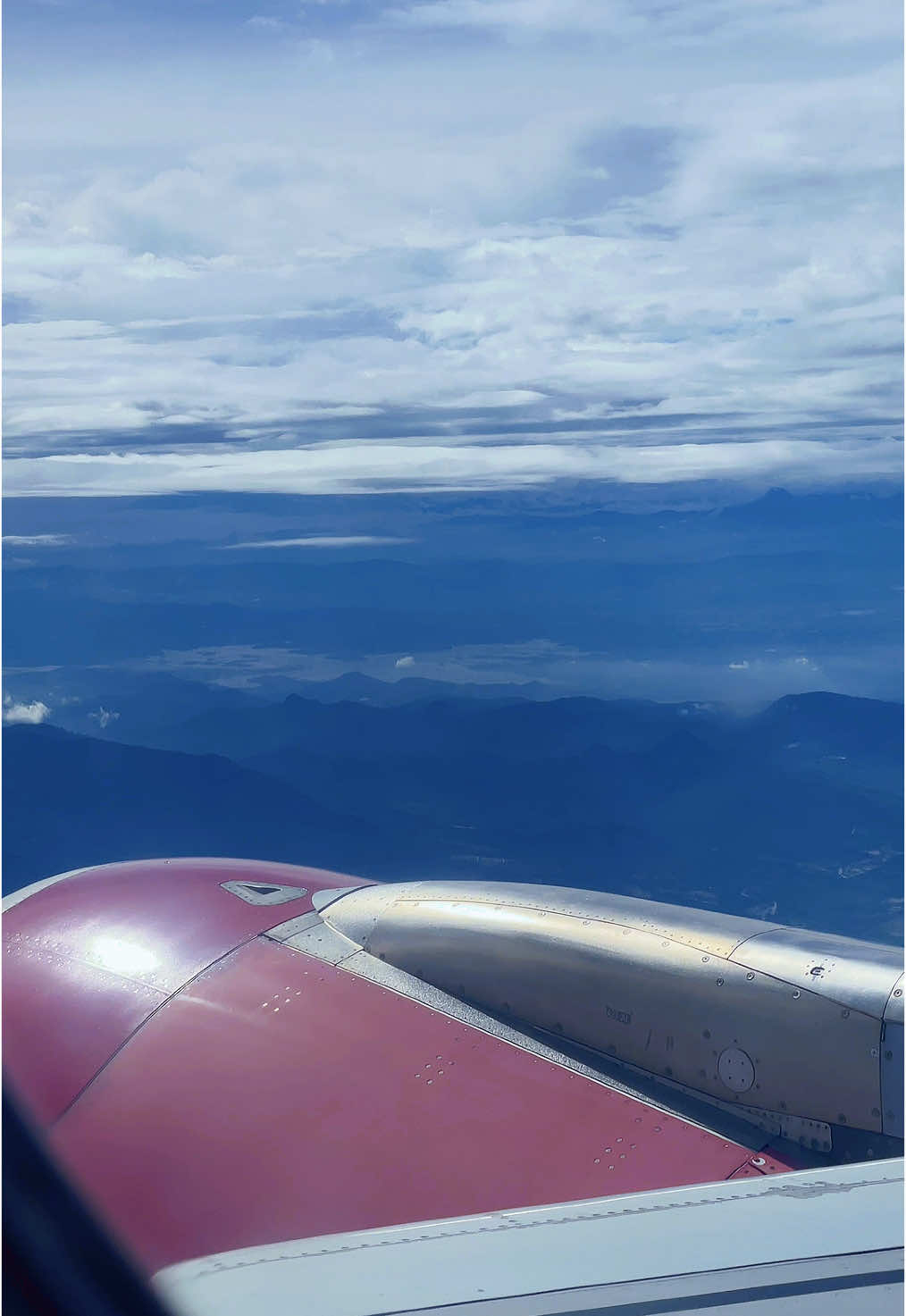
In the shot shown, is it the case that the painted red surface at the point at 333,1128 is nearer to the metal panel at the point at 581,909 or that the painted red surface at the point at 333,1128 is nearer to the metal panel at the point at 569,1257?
the metal panel at the point at 581,909

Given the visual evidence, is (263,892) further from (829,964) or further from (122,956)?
(829,964)

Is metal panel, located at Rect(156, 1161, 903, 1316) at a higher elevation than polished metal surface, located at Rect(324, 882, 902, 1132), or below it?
higher

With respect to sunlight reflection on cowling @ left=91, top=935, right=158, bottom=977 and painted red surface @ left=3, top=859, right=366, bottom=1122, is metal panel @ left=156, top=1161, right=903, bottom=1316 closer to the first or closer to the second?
painted red surface @ left=3, top=859, right=366, bottom=1122

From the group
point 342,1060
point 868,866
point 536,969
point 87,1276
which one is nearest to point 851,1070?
point 536,969

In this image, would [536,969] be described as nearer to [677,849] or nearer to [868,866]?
[868,866]

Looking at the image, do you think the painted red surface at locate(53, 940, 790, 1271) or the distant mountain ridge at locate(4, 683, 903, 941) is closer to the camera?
the painted red surface at locate(53, 940, 790, 1271)

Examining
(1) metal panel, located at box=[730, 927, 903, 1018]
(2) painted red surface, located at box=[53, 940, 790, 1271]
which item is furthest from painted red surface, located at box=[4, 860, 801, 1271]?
(1) metal panel, located at box=[730, 927, 903, 1018]
